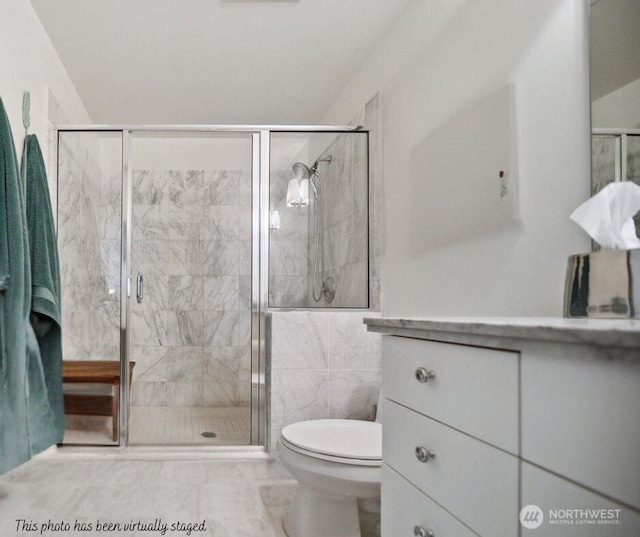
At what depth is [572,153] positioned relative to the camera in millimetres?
1302

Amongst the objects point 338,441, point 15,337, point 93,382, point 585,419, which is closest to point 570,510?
point 585,419

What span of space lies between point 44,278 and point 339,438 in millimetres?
1559

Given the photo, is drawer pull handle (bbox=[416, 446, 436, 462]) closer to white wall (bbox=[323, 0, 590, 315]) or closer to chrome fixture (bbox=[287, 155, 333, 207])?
white wall (bbox=[323, 0, 590, 315])

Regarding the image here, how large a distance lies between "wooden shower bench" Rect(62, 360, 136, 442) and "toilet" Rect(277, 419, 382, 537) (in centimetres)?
140

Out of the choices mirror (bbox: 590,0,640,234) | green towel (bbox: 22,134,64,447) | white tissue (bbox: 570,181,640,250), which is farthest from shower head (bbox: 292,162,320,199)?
white tissue (bbox: 570,181,640,250)

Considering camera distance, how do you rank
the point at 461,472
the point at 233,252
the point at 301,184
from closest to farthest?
the point at 461,472
the point at 301,184
the point at 233,252

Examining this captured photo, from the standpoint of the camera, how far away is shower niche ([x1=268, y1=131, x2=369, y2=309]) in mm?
2936

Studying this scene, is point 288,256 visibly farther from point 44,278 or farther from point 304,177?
point 44,278

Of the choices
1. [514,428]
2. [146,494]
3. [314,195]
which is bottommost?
[146,494]

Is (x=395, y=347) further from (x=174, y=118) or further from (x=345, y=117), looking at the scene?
(x=174, y=118)

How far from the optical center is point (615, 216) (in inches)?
42.0

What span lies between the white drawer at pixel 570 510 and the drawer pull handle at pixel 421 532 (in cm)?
27

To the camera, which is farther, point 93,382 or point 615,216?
point 93,382

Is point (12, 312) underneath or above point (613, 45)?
underneath
